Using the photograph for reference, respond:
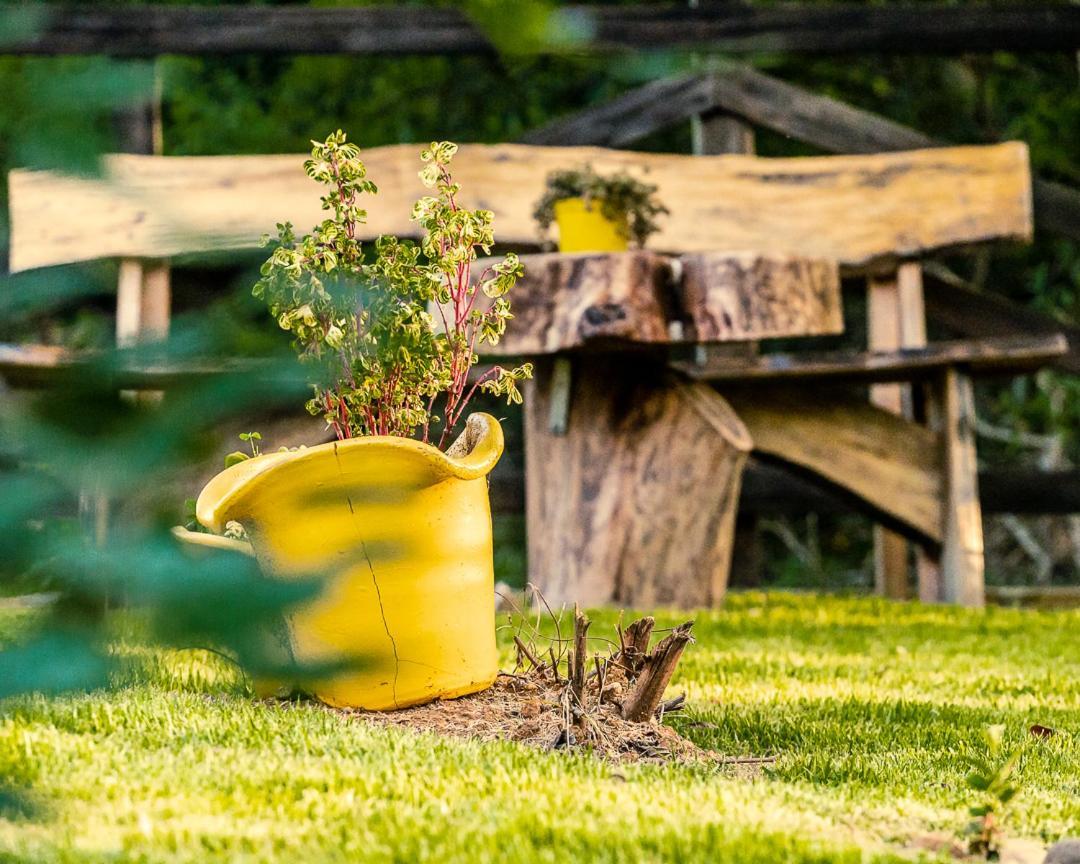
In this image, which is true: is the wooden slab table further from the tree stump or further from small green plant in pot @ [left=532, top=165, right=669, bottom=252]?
small green plant in pot @ [left=532, top=165, right=669, bottom=252]

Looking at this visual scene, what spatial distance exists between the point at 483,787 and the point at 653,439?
271cm

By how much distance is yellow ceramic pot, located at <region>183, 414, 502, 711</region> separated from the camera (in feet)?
1.50

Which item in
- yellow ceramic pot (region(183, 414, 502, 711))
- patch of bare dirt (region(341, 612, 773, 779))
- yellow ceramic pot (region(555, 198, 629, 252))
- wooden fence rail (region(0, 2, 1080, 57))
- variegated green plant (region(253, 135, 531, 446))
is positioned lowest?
patch of bare dirt (region(341, 612, 773, 779))

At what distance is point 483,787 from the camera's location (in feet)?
5.10

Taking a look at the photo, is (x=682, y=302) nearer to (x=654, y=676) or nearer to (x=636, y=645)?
(x=636, y=645)

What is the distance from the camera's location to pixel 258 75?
9.47 meters

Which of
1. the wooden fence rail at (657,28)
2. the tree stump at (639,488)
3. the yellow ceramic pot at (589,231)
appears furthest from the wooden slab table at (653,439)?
the wooden fence rail at (657,28)

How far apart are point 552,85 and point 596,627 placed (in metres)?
5.82

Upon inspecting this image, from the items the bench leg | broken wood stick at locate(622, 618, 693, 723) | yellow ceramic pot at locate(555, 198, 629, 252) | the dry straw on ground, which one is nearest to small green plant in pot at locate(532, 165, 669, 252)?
yellow ceramic pot at locate(555, 198, 629, 252)

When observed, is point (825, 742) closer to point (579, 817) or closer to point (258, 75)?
point (579, 817)

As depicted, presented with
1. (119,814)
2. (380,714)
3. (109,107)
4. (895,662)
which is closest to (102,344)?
(109,107)

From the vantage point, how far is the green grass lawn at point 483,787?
4.24ft

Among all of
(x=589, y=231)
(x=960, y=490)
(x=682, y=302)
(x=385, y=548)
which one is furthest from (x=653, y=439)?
(x=385, y=548)

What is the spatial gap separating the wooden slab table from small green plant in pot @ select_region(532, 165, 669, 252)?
0.36 metres
